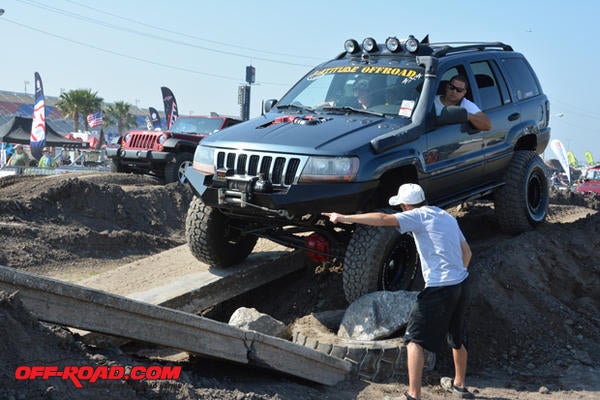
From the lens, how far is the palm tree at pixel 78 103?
181 feet

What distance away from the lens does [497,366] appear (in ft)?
19.8

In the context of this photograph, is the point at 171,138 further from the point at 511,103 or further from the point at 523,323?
the point at 523,323

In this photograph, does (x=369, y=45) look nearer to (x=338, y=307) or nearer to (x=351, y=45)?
(x=351, y=45)

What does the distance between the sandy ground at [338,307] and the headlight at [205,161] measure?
1589 mm

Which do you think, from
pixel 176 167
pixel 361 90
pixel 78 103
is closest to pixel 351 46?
pixel 361 90

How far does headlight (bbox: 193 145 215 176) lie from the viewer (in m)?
6.00

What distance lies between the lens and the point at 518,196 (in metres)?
7.77

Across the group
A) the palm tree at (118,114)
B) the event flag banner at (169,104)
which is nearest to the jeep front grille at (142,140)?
the event flag banner at (169,104)

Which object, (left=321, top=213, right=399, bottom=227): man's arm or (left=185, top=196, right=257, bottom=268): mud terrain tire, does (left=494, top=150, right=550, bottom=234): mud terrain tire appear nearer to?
(left=185, top=196, right=257, bottom=268): mud terrain tire

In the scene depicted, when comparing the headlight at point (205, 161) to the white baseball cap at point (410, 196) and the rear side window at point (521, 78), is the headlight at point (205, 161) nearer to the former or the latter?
the white baseball cap at point (410, 196)

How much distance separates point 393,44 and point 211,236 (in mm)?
2790

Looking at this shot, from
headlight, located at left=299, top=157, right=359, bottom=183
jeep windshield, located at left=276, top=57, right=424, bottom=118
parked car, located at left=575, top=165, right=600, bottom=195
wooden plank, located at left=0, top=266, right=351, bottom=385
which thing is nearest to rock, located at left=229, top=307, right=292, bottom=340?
wooden plank, located at left=0, top=266, right=351, bottom=385

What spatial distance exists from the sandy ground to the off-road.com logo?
0.04 meters

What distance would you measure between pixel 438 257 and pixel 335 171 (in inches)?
44.7
